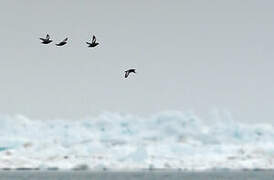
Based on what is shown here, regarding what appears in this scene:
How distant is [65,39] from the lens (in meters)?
66.0

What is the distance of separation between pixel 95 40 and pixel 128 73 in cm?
412

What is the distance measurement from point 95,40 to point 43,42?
178 inches

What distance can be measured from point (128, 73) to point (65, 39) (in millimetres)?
6566

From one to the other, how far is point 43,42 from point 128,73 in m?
7.93

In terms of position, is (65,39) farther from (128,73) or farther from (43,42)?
(128,73)

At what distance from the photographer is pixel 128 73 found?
6862cm

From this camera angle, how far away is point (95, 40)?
67.9 m

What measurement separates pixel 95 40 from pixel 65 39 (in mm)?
3116

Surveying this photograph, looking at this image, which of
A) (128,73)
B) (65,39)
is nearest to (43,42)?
(65,39)
